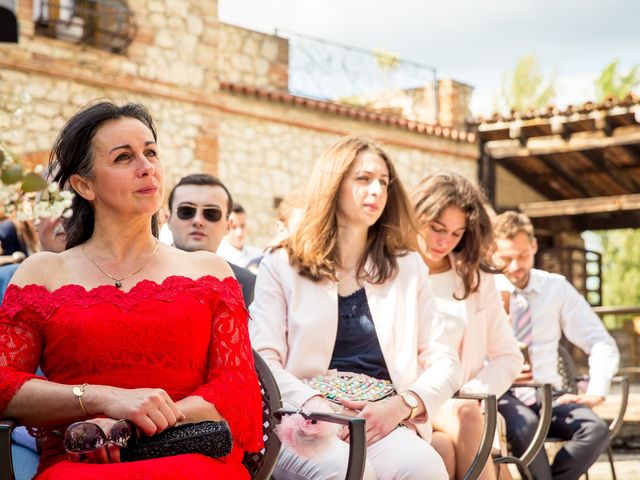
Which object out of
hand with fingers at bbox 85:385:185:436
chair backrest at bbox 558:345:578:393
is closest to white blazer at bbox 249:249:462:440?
hand with fingers at bbox 85:385:185:436

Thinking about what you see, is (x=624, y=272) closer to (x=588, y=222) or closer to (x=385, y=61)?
(x=588, y=222)

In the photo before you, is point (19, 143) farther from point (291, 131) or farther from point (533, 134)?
point (533, 134)

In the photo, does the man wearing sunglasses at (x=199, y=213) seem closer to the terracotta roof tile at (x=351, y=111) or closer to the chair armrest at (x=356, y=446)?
the chair armrest at (x=356, y=446)

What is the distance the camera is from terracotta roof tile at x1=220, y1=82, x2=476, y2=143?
15328 mm

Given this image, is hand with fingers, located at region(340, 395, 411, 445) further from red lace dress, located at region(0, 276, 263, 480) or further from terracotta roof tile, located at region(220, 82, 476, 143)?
terracotta roof tile, located at region(220, 82, 476, 143)

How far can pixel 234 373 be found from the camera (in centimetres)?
312

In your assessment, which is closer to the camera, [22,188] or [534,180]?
[22,188]

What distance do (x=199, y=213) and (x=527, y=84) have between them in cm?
3664

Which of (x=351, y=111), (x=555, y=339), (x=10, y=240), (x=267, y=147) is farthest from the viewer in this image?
(x=351, y=111)

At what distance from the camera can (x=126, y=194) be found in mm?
3191

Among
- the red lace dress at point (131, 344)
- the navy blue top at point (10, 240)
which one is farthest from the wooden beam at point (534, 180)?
the red lace dress at point (131, 344)

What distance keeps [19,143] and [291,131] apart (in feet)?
15.3

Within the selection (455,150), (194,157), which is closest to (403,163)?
(455,150)

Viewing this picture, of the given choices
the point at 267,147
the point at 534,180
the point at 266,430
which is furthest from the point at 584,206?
the point at 266,430
